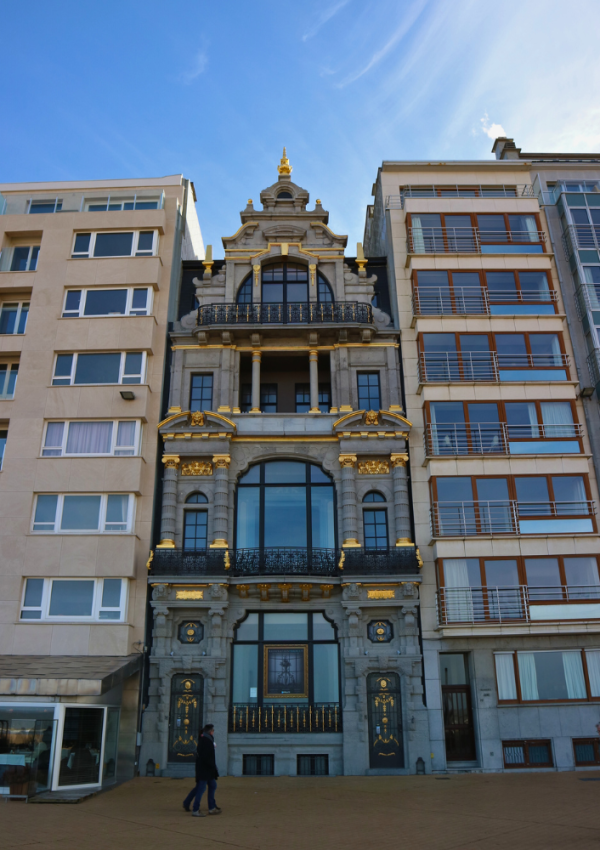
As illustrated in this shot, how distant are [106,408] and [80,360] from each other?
256 cm

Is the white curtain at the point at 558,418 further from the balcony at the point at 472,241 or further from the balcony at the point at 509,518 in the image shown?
the balcony at the point at 472,241

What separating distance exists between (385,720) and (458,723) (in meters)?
2.66

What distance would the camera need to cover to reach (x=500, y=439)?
85.8 feet

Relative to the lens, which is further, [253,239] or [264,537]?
[253,239]

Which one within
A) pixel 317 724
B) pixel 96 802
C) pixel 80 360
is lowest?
pixel 96 802

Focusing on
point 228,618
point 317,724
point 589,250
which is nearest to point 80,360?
point 228,618

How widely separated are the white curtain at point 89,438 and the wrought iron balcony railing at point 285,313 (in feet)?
19.0

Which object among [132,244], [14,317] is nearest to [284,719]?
[14,317]

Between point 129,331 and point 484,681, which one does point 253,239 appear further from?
point 484,681

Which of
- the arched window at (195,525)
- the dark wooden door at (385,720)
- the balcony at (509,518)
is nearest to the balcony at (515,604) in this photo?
the balcony at (509,518)

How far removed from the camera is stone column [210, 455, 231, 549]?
24.5 m

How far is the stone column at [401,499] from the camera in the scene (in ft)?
80.8

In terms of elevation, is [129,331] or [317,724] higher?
[129,331]

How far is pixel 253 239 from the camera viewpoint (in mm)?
30109
